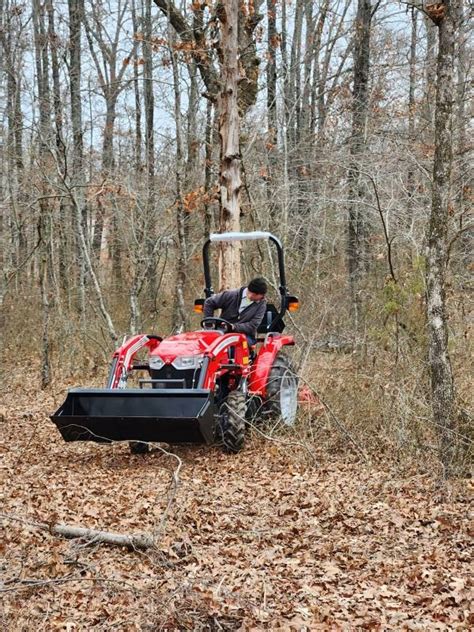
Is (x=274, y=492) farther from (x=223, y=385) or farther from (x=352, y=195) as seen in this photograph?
(x=352, y=195)

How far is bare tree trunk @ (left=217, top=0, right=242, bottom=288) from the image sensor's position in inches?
446

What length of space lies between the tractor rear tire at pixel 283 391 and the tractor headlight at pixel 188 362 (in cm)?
99

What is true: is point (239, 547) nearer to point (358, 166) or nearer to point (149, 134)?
point (358, 166)

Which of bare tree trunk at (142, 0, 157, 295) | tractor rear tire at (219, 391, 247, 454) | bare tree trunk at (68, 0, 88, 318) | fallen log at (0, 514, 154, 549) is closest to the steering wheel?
→ tractor rear tire at (219, 391, 247, 454)

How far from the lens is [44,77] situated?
74.5 ft

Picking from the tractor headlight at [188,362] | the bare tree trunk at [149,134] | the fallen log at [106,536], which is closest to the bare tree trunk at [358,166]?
the bare tree trunk at [149,134]

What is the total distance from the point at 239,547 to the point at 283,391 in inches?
154

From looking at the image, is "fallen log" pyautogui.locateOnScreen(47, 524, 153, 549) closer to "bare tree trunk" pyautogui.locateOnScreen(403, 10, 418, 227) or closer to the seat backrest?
the seat backrest

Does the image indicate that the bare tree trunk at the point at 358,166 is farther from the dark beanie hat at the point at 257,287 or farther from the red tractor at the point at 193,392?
the dark beanie hat at the point at 257,287

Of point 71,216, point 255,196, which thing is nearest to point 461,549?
point 255,196

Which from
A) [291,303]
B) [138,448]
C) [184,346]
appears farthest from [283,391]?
[138,448]

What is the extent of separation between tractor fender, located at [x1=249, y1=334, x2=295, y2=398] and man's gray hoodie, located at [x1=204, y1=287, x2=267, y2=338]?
236 mm

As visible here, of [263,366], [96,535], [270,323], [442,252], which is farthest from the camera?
[270,323]

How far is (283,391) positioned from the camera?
962 cm
